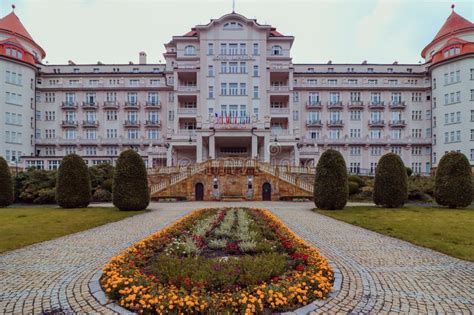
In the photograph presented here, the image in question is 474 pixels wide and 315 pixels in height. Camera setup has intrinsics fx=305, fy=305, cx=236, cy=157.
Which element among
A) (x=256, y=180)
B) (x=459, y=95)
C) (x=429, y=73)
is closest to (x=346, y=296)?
(x=256, y=180)

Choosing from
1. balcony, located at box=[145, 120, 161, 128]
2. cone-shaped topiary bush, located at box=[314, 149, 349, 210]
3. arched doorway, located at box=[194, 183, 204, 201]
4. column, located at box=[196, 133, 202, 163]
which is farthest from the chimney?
cone-shaped topiary bush, located at box=[314, 149, 349, 210]

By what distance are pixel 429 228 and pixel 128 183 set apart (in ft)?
61.0

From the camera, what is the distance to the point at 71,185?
23656mm

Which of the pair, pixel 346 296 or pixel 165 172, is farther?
pixel 165 172

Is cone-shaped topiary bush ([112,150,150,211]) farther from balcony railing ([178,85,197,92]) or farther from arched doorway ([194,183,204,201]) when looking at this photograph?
balcony railing ([178,85,197,92])

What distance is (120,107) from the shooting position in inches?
2261

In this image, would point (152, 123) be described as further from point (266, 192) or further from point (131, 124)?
point (266, 192)

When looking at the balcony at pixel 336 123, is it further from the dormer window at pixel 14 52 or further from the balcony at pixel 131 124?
the dormer window at pixel 14 52

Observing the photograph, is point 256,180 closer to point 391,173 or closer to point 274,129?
point 391,173

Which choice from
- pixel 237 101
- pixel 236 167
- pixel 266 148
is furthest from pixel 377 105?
pixel 236 167

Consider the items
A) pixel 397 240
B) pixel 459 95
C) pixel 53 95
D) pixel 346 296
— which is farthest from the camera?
pixel 53 95

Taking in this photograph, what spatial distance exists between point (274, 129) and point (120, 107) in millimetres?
29126

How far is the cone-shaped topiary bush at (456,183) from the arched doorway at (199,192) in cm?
2252

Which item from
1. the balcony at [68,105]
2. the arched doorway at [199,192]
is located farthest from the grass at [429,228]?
the balcony at [68,105]
